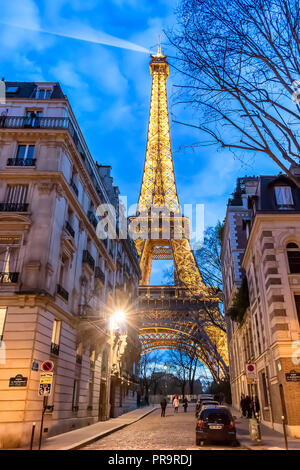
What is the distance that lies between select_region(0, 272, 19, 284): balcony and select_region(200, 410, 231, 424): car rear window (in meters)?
9.90

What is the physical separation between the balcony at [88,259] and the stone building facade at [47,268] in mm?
67

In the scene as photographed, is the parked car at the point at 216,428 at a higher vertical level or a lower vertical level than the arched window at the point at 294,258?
lower

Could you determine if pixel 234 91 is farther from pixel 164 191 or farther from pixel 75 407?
pixel 164 191

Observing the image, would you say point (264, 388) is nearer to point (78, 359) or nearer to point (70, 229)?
point (78, 359)

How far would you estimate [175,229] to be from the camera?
214 feet

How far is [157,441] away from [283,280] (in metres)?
10.1

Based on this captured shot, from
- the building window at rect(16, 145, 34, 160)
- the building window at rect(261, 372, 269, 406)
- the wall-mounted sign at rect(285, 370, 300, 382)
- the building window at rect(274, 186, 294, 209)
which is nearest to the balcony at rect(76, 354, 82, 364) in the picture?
the building window at rect(261, 372, 269, 406)

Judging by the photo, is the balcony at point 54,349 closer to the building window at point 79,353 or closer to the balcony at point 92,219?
the building window at point 79,353

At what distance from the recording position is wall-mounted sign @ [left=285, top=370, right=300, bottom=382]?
16969 millimetres

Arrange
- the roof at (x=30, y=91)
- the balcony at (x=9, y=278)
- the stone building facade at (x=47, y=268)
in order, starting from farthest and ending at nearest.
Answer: the roof at (x=30, y=91)
the balcony at (x=9, y=278)
the stone building facade at (x=47, y=268)

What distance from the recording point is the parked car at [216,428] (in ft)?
43.5

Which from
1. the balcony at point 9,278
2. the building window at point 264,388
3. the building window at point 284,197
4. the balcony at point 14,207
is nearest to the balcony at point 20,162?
the balcony at point 14,207

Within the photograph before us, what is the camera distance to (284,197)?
2177 centimetres
